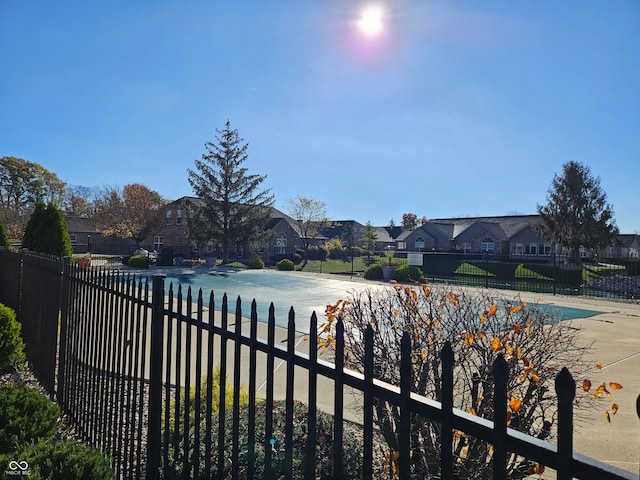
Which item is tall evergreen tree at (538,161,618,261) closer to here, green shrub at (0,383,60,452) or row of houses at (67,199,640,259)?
row of houses at (67,199,640,259)

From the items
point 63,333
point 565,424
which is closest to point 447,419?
point 565,424

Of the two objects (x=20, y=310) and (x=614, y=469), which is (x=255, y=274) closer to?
(x=20, y=310)

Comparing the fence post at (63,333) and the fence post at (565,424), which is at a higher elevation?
the fence post at (565,424)

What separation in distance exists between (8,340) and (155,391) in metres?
3.88

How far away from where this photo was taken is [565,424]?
1.02m

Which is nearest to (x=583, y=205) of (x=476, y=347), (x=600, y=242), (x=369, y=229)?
(x=600, y=242)

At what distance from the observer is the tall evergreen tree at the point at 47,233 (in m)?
10.9

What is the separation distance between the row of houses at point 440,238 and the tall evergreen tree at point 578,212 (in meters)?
3.19

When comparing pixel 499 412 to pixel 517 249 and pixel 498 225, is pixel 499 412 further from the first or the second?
pixel 498 225

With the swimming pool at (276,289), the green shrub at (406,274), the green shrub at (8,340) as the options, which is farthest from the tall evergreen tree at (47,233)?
the green shrub at (406,274)

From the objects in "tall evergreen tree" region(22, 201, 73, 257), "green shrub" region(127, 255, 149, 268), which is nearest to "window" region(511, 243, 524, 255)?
"green shrub" region(127, 255, 149, 268)

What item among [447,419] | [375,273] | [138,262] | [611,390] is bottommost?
[611,390]

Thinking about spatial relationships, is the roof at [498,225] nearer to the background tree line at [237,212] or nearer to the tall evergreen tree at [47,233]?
the background tree line at [237,212]

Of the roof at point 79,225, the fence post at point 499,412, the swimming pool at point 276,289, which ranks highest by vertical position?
the roof at point 79,225
